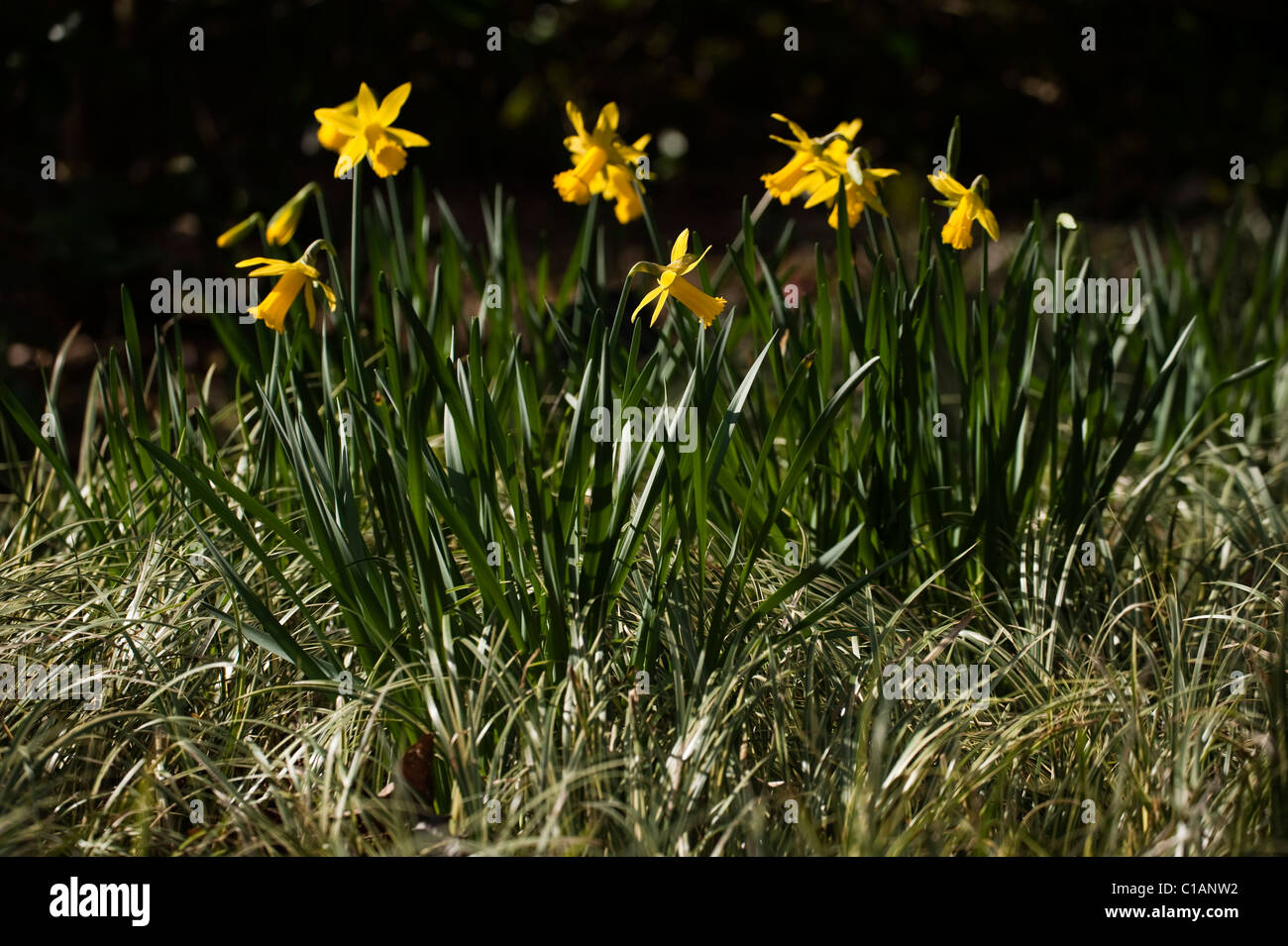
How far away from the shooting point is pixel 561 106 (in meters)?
5.41

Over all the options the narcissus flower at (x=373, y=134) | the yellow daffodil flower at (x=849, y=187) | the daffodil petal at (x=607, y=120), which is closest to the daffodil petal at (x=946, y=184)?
the yellow daffodil flower at (x=849, y=187)

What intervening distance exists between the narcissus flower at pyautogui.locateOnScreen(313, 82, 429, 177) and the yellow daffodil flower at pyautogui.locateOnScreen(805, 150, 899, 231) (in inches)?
29.1

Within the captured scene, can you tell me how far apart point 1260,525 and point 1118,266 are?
8.81 feet

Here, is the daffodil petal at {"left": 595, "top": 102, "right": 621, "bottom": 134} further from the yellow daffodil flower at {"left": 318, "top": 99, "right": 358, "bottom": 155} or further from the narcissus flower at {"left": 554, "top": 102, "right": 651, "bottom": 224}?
the yellow daffodil flower at {"left": 318, "top": 99, "right": 358, "bottom": 155}

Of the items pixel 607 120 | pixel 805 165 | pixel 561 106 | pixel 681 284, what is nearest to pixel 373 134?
pixel 607 120

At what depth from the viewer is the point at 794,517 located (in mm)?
2131

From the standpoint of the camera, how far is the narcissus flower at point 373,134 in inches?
77.0

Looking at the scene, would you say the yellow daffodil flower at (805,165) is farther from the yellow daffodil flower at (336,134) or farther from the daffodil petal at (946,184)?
the yellow daffodil flower at (336,134)

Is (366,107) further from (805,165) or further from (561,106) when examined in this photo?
(561,106)

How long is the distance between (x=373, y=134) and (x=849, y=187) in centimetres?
88

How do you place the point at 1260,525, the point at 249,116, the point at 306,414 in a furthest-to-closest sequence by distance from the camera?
the point at 249,116
the point at 1260,525
the point at 306,414
